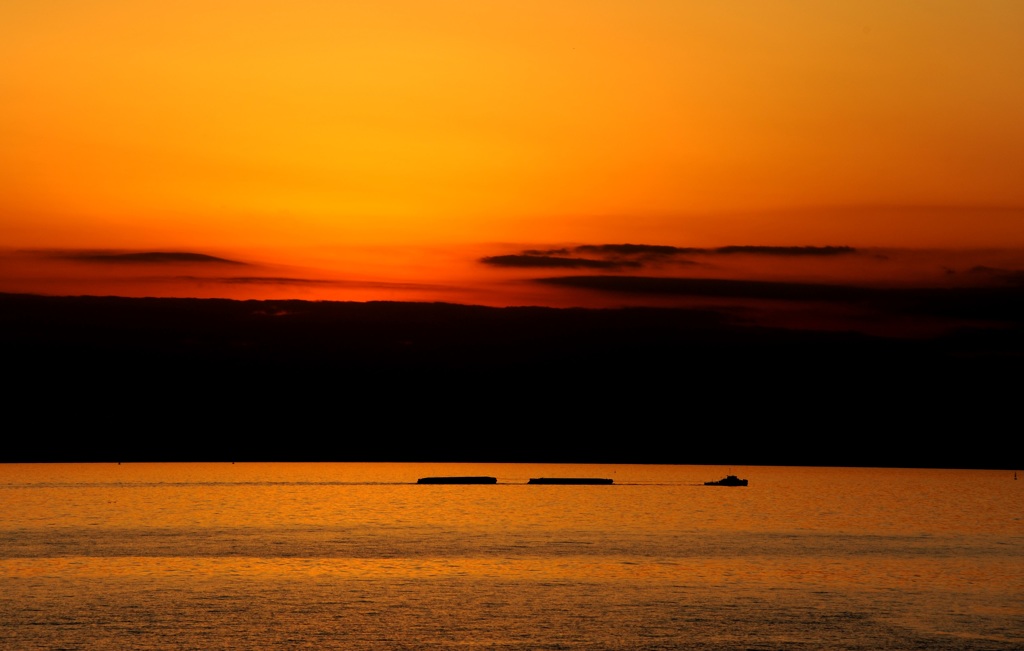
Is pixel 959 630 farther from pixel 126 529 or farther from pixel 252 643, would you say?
pixel 126 529

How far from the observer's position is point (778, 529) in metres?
185

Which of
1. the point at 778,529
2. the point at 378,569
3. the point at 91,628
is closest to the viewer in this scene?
the point at 91,628

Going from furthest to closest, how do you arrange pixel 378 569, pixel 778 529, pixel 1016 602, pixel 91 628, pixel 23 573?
pixel 778 529 < pixel 378 569 < pixel 23 573 < pixel 1016 602 < pixel 91 628

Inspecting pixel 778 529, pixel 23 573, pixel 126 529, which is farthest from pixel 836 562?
pixel 126 529

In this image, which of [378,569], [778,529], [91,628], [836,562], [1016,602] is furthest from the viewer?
[778,529]

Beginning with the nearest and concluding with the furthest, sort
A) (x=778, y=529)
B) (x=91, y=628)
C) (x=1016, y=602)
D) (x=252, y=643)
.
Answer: (x=252, y=643), (x=91, y=628), (x=1016, y=602), (x=778, y=529)

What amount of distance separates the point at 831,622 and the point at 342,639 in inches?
1164

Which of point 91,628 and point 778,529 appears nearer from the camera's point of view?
point 91,628

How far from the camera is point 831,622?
76750 millimetres

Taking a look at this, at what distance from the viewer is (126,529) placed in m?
176

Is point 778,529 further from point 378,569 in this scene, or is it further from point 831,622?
point 831,622

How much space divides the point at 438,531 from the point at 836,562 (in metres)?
66.0

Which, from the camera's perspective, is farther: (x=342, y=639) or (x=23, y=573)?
(x=23, y=573)

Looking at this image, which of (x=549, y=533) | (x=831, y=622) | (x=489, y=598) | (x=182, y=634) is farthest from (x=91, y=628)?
(x=549, y=533)
